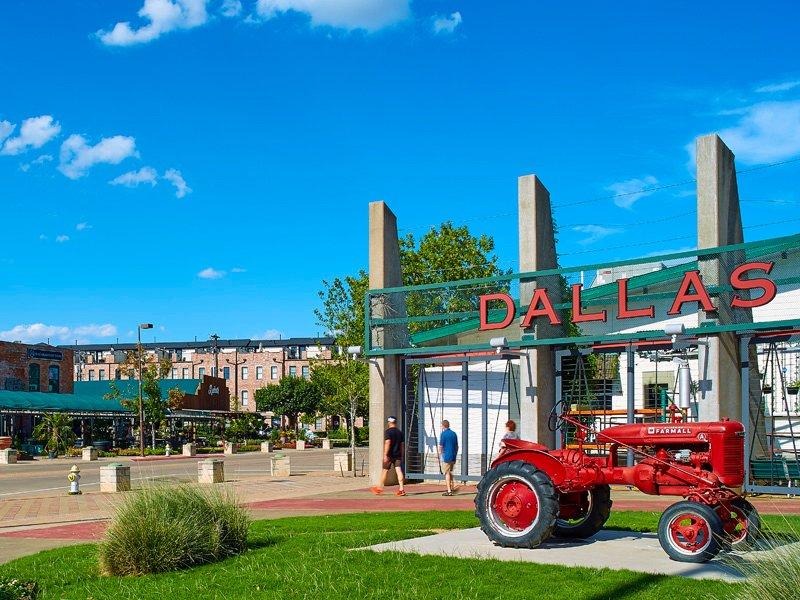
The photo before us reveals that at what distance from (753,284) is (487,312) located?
6.41 m

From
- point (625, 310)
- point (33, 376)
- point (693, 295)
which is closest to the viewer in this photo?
point (693, 295)

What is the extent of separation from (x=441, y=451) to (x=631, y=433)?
1158cm

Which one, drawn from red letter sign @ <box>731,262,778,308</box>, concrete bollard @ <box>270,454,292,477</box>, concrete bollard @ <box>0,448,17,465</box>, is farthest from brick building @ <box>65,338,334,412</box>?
red letter sign @ <box>731,262,778,308</box>

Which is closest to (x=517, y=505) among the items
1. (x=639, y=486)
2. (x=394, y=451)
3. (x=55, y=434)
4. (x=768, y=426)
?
(x=639, y=486)

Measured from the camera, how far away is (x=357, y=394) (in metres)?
41.5

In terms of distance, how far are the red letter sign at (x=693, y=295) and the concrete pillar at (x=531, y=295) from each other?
342 cm

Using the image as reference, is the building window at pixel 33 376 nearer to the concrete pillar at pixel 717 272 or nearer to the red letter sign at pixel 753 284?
the concrete pillar at pixel 717 272

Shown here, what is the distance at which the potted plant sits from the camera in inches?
1955

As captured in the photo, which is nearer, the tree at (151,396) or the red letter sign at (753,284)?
the red letter sign at (753,284)

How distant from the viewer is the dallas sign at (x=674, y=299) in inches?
750

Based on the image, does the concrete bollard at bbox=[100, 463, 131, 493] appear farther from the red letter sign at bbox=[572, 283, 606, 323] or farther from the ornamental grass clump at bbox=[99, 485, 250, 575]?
the ornamental grass clump at bbox=[99, 485, 250, 575]

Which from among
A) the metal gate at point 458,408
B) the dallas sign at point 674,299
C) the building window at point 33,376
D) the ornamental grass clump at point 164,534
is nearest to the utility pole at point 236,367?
the building window at point 33,376

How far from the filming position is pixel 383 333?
976 inches

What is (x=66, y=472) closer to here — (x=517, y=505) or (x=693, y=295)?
(x=693, y=295)
